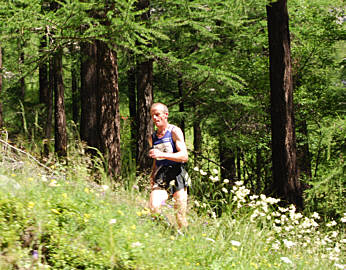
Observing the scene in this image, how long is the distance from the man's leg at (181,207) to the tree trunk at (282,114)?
366cm

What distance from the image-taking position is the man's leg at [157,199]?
14.5 feet

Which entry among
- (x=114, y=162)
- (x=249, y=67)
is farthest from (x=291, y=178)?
(x=249, y=67)

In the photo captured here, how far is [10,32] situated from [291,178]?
5.82 meters

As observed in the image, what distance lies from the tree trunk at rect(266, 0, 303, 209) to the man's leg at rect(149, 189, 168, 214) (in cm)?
388

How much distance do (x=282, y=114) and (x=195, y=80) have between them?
3180 mm

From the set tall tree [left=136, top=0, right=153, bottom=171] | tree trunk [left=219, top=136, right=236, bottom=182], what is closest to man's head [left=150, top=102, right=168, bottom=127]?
tall tree [left=136, top=0, right=153, bottom=171]

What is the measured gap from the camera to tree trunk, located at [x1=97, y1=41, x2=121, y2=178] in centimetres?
716

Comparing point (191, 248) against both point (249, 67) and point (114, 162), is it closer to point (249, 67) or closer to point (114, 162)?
point (114, 162)

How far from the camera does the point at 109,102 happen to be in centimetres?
724

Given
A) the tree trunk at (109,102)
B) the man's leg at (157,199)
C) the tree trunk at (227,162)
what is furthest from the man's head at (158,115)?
the tree trunk at (227,162)

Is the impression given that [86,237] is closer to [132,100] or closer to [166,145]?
[166,145]

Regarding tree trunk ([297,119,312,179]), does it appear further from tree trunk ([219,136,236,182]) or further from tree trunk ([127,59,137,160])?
tree trunk ([127,59,137,160])

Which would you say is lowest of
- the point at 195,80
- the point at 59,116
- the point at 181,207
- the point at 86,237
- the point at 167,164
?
the point at 181,207

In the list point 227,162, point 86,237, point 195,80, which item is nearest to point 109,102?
point 195,80
